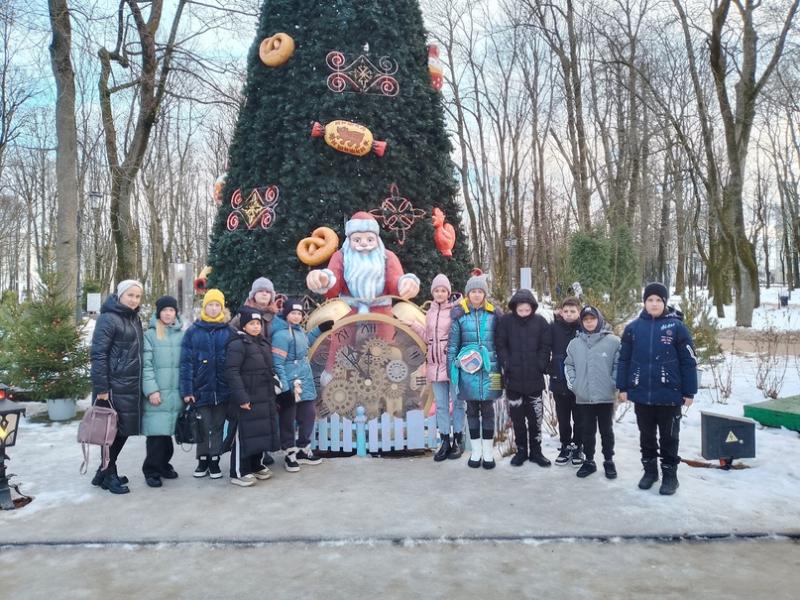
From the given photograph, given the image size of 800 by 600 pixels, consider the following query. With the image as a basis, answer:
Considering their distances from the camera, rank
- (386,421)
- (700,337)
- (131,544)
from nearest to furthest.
Result: (131,544) < (386,421) < (700,337)

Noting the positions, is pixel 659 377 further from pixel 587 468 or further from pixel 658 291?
pixel 587 468

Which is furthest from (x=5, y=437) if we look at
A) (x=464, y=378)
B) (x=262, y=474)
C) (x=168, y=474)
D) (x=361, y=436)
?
(x=464, y=378)

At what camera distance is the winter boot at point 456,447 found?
5.96 m

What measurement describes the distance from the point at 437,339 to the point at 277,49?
16.3 feet

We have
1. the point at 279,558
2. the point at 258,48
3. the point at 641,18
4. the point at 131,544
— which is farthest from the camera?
the point at 641,18

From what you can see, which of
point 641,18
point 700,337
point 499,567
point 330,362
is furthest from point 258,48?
point 641,18

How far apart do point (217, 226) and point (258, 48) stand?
8.74ft

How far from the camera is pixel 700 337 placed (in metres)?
10.4

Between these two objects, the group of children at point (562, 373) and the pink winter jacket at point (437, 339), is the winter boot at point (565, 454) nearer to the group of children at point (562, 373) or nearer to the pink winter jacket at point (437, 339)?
the group of children at point (562, 373)

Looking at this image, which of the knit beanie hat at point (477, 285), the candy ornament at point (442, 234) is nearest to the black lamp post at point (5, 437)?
the knit beanie hat at point (477, 285)

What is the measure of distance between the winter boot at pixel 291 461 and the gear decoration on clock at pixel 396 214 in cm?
338

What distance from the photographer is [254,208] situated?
8195mm

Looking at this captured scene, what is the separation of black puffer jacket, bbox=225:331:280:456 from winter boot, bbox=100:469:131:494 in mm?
1030

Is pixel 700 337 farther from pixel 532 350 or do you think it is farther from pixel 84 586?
pixel 84 586
